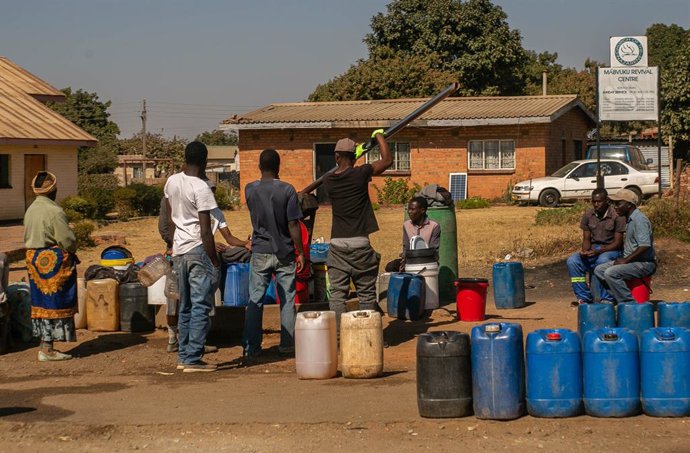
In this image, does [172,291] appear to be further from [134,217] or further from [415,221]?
[134,217]

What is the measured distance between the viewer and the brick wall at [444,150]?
111 ft

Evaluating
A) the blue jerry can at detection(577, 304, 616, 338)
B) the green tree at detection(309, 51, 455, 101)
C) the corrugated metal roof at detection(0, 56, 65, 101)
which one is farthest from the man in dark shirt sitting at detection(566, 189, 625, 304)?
the green tree at detection(309, 51, 455, 101)

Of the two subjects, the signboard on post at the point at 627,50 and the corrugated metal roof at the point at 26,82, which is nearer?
the signboard on post at the point at 627,50

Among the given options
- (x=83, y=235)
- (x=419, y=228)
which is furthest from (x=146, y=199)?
(x=419, y=228)

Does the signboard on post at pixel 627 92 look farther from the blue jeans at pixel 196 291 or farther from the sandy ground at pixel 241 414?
the blue jeans at pixel 196 291

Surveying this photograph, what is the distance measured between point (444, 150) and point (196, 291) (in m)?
26.3

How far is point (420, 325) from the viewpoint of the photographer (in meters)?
11.8

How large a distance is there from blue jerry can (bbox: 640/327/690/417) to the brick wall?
26903 mm

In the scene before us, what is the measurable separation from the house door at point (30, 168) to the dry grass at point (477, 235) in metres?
4.28

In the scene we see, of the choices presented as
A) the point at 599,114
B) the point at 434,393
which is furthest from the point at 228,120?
the point at 434,393

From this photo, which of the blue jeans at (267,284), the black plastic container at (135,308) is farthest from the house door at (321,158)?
the blue jeans at (267,284)

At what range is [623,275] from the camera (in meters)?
11.6

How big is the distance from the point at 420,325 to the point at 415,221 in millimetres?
1330

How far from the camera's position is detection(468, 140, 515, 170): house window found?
34344 mm
